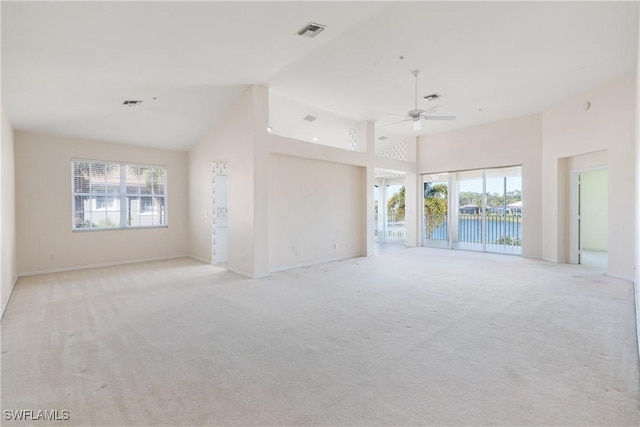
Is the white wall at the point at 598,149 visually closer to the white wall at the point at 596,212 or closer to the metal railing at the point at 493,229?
the metal railing at the point at 493,229

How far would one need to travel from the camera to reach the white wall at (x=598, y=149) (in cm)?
540

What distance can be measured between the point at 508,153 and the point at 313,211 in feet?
16.9

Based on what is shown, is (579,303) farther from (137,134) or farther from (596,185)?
(137,134)

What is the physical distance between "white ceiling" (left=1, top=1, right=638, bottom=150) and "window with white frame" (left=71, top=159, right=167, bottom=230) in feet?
2.57

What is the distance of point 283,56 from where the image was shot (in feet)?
14.9

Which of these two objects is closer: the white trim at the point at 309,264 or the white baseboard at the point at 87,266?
the white baseboard at the point at 87,266

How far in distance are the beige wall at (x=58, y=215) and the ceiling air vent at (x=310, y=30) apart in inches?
206

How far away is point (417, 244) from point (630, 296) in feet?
18.2

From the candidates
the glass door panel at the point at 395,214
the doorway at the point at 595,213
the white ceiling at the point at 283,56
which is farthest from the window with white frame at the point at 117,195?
the doorway at the point at 595,213

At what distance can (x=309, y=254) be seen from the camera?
6918 millimetres

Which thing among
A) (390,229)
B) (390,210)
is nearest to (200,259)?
(390,229)

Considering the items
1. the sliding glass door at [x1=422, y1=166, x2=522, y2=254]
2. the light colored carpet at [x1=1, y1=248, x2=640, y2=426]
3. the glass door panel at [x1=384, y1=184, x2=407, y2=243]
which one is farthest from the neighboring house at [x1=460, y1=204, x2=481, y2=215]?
the light colored carpet at [x1=1, y1=248, x2=640, y2=426]

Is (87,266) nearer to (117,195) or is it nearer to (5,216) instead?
(117,195)

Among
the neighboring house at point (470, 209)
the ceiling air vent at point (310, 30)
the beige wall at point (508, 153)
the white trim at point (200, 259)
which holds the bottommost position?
the white trim at point (200, 259)
